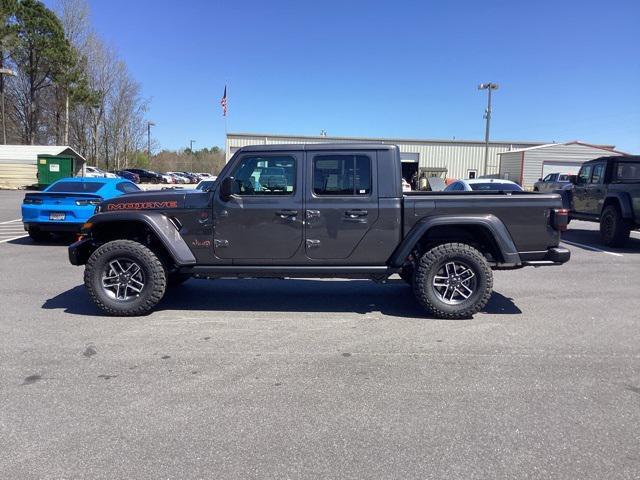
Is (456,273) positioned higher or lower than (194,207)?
lower

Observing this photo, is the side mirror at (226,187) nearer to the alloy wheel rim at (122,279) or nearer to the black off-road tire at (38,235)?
the alloy wheel rim at (122,279)

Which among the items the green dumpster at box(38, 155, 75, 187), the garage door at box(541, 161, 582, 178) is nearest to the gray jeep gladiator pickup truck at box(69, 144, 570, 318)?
the green dumpster at box(38, 155, 75, 187)

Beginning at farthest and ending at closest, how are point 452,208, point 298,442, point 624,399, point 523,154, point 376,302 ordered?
point 523,154 → point 376,302 → point 452,208 → point 624,399 → point 298,442

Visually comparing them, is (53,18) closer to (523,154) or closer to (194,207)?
(523,154)

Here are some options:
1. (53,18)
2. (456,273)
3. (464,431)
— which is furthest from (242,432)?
(53,18)

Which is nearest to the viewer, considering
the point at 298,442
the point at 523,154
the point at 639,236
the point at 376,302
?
the point at 298,442

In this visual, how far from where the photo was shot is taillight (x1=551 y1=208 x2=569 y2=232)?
5.46m

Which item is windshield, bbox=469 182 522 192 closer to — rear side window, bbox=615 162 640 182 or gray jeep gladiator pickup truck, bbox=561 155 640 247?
gray jeep gladiator pickup truck, bbox=561 155 640 247

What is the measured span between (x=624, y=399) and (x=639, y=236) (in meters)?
12.6

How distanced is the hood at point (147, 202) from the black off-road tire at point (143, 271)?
0.43 meters

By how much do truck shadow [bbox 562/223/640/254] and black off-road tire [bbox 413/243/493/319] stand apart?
24.2 ft

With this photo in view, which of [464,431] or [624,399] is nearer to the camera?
[464,431]

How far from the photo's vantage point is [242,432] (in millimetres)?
3125

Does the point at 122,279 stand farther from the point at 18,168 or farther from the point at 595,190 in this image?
the point at 18,168
